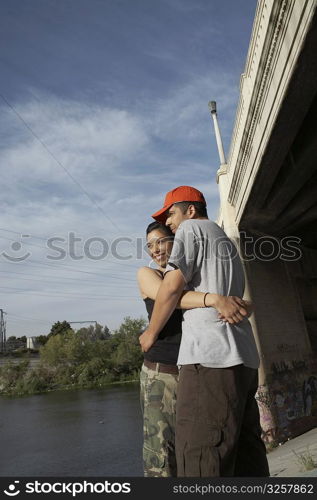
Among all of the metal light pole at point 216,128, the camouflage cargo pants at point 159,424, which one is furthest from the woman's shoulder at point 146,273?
the metal light pole at point 216,128

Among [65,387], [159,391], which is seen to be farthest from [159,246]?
[65,387]

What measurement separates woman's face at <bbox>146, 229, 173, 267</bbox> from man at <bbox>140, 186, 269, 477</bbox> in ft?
1.47

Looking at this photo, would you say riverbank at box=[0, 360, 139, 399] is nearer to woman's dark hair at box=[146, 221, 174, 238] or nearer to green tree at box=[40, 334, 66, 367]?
green tree at box=[40, 334, 66, 367]

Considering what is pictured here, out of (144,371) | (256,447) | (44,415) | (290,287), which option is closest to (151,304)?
(144,371)

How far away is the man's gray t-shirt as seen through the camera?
5.68ft

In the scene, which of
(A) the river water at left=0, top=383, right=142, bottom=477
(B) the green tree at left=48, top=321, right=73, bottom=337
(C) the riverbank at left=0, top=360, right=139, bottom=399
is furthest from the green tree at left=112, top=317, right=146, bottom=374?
(B) the green tree at left=48, top=321, right=73, bottom=337

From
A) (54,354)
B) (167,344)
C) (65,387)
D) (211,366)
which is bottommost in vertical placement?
(65,387)

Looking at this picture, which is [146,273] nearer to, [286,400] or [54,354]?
[286,400]

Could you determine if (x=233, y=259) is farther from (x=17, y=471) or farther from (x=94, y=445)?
(x=94, y=445)

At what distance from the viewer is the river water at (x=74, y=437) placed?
68.6ft

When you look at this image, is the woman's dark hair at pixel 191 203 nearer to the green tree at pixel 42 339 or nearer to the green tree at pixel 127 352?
the green tree at pixel 127 352

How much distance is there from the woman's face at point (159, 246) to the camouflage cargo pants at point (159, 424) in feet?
2.40

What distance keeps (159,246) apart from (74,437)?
29.6m

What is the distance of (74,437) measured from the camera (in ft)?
92.3
